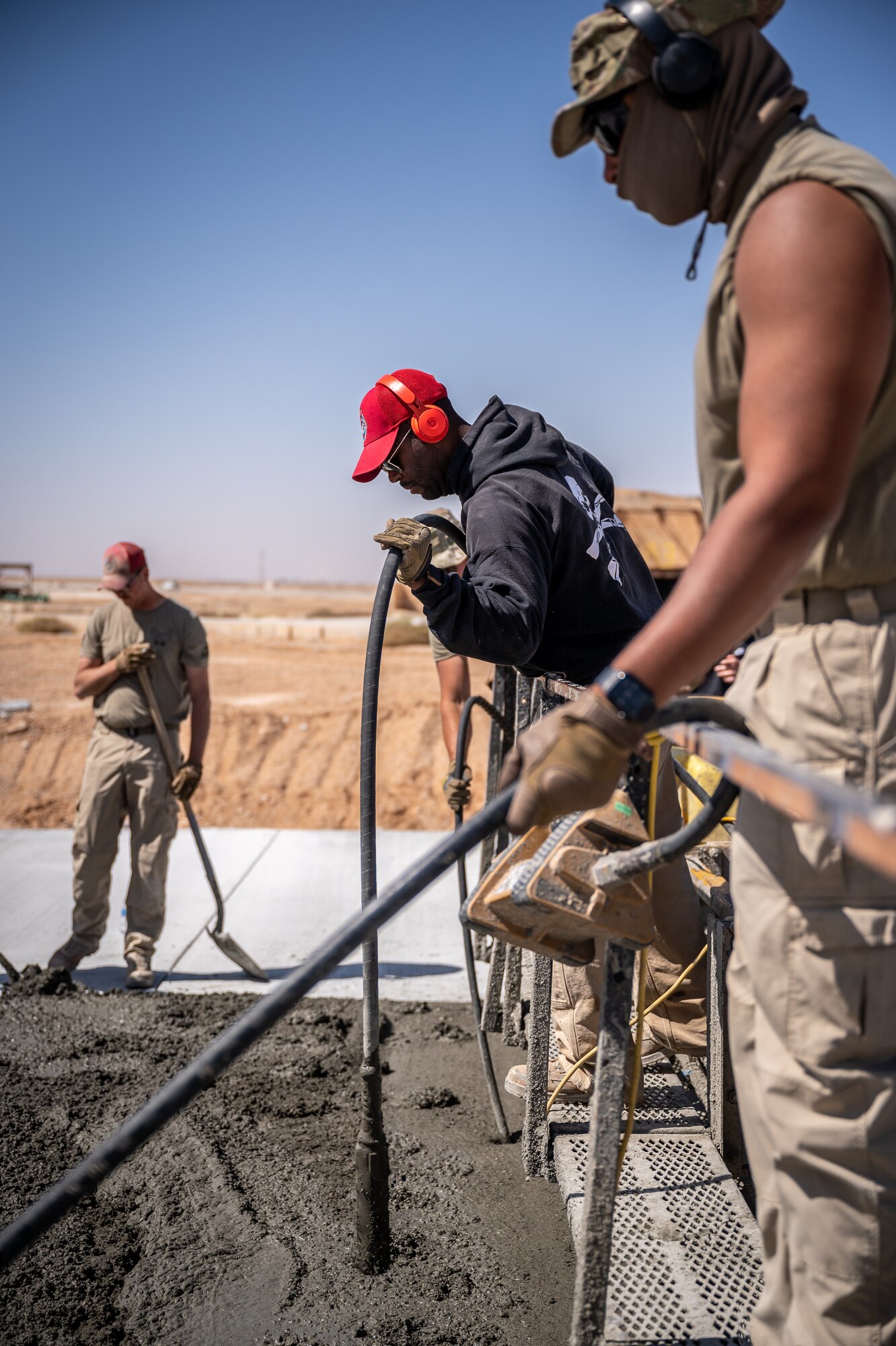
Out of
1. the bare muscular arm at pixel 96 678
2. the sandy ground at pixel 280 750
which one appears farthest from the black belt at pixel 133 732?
the sandy ground at pixel 280 750

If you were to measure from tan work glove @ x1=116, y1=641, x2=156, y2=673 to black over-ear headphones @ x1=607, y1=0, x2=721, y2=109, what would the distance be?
14.0 feet

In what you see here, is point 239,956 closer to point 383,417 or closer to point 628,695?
point 383,417

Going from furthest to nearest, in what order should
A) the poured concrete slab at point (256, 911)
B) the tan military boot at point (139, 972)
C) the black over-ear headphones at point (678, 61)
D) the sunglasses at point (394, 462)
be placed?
the poured concrete slab at point (256, 911) → the tan military boot at point (139, 972) → the sunglasses at point (394, 462) → the black over-ear headphones at point (678, 61)

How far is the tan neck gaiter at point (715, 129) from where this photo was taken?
139cm

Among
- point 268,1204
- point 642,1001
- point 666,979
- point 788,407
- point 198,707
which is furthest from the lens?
point 198,707

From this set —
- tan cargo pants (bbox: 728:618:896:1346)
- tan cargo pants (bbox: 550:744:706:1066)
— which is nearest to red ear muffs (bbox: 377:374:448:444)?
tan cargo pants (bbox: 550:744:706:1066)

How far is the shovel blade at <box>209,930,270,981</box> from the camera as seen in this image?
15.9ft

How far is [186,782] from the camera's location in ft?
17.0

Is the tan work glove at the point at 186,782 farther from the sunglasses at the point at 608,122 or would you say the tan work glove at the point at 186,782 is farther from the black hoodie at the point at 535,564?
the sunglasses at the point at 608,122

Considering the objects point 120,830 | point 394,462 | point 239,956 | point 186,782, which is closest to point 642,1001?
point 394,462

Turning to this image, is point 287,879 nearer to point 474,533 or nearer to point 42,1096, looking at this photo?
point 42,1096

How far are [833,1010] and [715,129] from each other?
1260 millimetres

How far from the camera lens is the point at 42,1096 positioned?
3.48m

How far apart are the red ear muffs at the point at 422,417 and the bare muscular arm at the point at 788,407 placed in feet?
5.94
